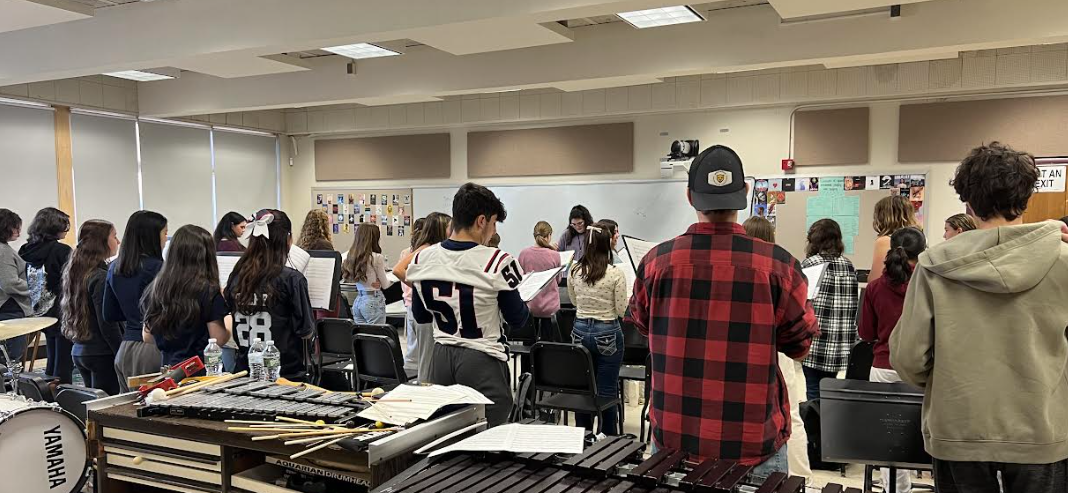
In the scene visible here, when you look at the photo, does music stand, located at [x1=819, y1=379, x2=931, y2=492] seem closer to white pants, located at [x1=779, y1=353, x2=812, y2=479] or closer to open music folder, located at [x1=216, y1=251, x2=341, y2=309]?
white pants, located at [x1=779, y1=353, x2=812, y2=479]

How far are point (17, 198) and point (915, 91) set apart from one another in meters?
8.94

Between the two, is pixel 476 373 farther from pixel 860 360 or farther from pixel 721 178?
pixel 860 360

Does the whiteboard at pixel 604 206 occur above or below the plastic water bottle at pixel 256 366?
above

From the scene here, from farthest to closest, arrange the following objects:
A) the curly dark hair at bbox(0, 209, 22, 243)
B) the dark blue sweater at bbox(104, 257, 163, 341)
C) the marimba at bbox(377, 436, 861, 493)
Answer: the curly dark hair at bbox(0, 209, 22, 243)
the dark blue sweater at bbox(104, 257, 163, 341)
the marimba at bbox(377, 436, 861, 493)

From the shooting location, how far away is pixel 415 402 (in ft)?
7.45

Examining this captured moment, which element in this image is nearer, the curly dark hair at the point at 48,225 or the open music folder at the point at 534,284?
the open music folder at the point at 534,284

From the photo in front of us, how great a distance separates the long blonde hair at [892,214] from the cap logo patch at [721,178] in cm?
248

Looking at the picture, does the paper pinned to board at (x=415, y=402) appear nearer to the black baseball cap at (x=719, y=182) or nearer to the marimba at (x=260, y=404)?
the marimba at (x=260, y=404)

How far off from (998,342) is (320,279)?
3439 millimetres

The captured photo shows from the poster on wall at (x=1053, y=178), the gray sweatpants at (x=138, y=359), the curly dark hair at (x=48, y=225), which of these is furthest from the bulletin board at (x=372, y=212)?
the poster on wall at (x=1053, y=178)

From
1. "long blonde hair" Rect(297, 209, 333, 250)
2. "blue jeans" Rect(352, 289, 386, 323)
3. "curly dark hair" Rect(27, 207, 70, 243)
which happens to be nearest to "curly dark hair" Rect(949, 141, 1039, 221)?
"blue jeans" Rect(352, 289, 386, 323)

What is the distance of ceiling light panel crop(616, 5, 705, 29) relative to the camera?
17.4ft

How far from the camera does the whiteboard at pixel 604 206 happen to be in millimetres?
7988

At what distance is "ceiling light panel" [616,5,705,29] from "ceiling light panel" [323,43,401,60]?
2486 mm
